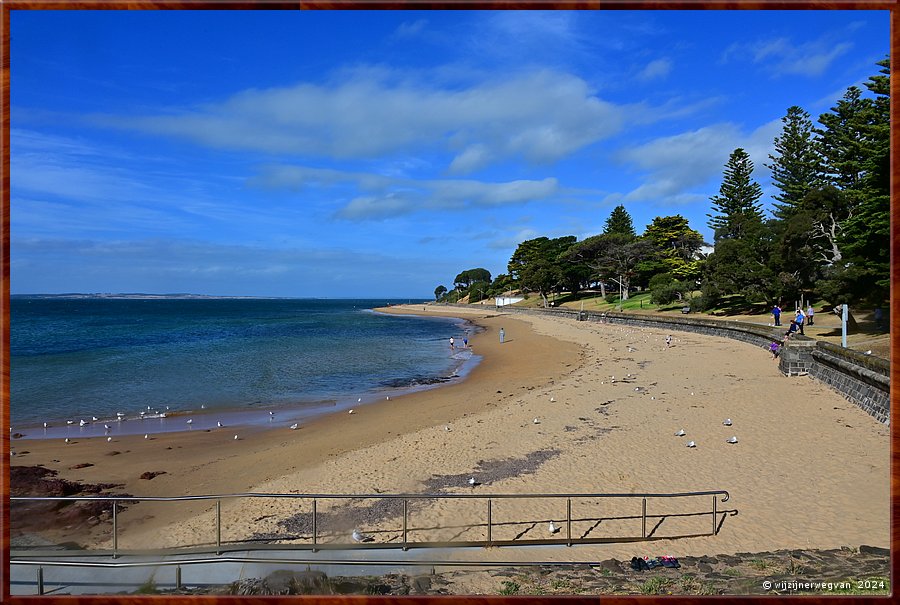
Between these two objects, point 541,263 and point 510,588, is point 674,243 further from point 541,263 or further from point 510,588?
point 510,588

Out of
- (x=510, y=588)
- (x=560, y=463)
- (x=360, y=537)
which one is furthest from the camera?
(x=560, y=463)

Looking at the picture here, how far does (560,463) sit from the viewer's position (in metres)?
9.14

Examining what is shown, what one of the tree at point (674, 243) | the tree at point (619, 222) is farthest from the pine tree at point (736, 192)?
the tree at point (619, 222)

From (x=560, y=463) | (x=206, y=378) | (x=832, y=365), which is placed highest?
(x=832, y=365)

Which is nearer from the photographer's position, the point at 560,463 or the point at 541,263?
the point at 560,463

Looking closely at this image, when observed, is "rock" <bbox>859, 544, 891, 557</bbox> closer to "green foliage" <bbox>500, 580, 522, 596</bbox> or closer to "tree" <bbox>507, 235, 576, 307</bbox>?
"green foliage" <bbox>500, 580, 522, 596</bbox>

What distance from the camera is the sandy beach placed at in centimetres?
635

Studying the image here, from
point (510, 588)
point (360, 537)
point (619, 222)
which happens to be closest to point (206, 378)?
point (360, 537)

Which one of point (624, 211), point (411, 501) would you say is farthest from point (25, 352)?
point (624, 211)

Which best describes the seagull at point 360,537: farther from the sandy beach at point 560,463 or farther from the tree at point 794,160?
the tree at point 794,160

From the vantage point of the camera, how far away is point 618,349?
2664 cm

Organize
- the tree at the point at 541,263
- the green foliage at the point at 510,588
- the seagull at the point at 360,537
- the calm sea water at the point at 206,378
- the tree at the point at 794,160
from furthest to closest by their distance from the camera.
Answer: the tree at the point at 541,263 → the tree at the point at 794,160 → the calm sea water at the point at 206,378 → the seagull at the point at 360,537 → the green foliage at the point at 510,588

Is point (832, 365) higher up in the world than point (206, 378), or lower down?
higher up

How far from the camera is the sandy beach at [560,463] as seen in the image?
6348 millimetres
